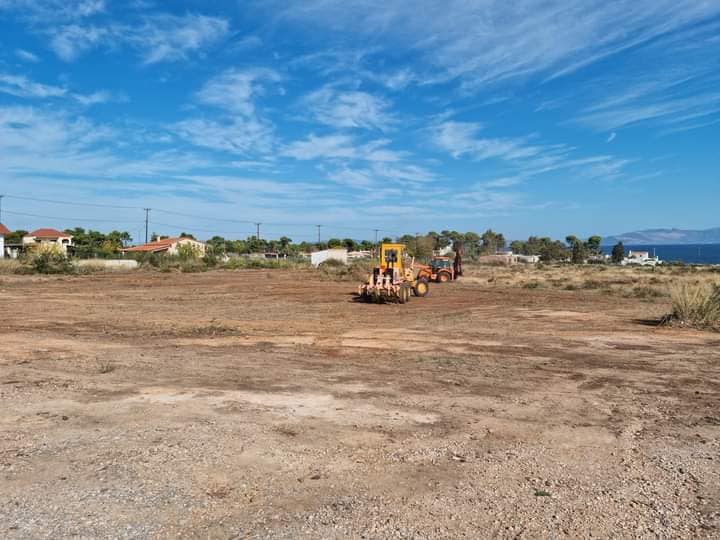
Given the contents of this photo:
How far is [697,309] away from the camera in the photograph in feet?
57.1

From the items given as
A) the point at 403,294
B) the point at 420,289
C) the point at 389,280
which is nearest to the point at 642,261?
the point at 420,289

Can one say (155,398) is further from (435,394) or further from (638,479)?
(638,479)

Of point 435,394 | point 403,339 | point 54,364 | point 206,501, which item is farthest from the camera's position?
point 403,339

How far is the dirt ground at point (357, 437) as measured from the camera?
4.62 meters

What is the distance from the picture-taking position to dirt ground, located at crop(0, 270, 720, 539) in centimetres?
462

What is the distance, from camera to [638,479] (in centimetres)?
544

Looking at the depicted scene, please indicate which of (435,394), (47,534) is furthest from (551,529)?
(435,394)

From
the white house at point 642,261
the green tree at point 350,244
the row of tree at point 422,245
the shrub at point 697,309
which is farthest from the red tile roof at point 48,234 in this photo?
the shrub at point 697,309

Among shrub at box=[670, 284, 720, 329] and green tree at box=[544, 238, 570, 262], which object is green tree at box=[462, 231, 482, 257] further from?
shrub at box=[670, 284, 720, 329]

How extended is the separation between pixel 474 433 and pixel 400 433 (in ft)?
2.81

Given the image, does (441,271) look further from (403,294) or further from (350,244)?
(350,244)

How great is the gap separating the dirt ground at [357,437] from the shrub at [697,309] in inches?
100

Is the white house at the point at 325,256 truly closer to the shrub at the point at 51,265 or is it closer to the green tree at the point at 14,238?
the shrub at the point at 51,265

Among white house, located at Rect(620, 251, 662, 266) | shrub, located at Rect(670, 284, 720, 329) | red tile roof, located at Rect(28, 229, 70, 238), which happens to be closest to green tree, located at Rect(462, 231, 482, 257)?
white house, located at Rect(620, 251, 662, 266)
